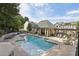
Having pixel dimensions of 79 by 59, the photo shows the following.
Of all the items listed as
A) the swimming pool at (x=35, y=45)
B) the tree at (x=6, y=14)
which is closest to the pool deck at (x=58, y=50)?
the swimming pool at (x=35, y=45)

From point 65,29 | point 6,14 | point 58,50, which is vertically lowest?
point 58,50

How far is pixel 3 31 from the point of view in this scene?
194 centimetres

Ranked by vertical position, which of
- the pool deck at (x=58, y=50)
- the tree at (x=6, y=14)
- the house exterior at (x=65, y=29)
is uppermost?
the tree at (x=6, y=14)

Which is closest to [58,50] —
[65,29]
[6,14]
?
[65,29]

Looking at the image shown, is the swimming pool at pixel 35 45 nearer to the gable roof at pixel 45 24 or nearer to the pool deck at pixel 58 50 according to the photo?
the pool deck at pixel 58 50

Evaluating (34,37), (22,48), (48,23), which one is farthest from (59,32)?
(22,48)

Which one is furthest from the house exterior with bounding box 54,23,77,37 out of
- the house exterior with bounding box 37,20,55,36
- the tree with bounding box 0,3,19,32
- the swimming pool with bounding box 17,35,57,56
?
the tree with bounding box 0,3,19,32

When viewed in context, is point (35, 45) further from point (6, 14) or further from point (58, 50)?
point (6, 14)

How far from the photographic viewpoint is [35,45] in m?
1.94

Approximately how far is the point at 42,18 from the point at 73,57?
566 millimetres

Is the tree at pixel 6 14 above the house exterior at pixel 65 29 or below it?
above

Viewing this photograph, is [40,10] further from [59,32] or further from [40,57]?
[40,57]

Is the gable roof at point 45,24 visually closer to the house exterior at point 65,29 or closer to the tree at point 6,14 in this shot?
the house exterior at point 65,29

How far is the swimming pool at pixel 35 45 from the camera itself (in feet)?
6.32
